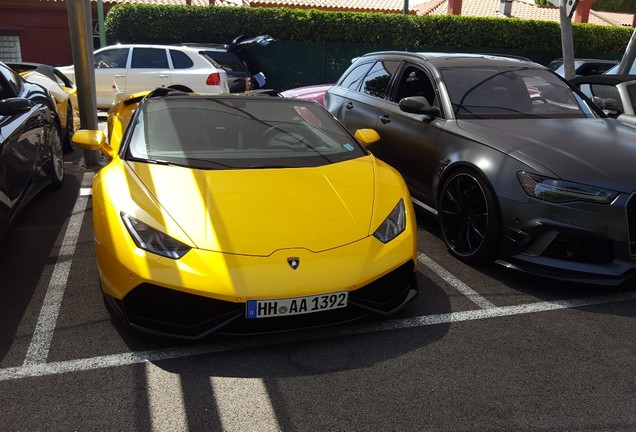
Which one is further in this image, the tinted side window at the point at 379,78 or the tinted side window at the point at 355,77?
the tinted side window at the point at 355,77

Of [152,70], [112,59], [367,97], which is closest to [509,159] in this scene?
[367,97]

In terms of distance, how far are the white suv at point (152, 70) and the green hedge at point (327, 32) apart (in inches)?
196

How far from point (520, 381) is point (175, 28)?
50.4ft

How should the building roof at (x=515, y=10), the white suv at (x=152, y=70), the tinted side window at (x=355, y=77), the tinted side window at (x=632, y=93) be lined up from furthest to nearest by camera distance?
the building roof at (x=515, y=10) → the white suv at (x=152, y=70) → the tinted side window at (x=355, y=77) → the tinted side window at (x=632, y=93)

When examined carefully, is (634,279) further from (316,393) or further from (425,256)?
(316,393)

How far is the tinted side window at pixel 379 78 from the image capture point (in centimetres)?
563

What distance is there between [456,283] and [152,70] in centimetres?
914

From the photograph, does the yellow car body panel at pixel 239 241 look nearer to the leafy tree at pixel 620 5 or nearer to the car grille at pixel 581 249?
the car grille at pixel 581 249

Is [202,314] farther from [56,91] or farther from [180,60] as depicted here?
[180,60]

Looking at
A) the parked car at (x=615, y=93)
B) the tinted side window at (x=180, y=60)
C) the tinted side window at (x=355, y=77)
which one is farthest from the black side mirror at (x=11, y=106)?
the tinted side window at (x=180, y=60)

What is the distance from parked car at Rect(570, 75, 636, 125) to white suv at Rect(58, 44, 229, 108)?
22.6 feet

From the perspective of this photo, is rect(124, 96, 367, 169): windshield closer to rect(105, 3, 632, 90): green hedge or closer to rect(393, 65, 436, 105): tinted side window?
rect(393, 65, 436, 105): tinted side window

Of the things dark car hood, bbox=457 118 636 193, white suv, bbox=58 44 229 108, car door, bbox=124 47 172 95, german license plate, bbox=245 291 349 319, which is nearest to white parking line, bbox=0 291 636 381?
german license plate, bbox=245 291 349 319

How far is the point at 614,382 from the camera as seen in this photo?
2.69 m
